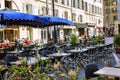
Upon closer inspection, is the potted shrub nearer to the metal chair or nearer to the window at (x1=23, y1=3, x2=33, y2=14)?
the metal chair

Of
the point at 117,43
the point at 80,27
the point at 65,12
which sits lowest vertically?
the point at 117,43

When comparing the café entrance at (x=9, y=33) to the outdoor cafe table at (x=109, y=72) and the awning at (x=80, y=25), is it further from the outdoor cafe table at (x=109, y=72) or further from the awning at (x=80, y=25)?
the outdoor cafe table at (x=109, y=72)

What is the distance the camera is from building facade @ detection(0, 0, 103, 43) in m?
29.6

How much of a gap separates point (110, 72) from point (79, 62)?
6.50 metres

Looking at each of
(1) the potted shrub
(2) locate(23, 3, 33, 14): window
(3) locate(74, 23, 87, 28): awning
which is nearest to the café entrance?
(2) locate(23, 3, 33, 14): window

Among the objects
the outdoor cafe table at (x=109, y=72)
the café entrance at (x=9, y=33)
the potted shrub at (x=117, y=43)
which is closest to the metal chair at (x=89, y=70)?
the outdoor cafe table at (x=109, y=72)

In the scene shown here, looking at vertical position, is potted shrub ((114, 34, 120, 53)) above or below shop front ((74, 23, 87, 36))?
below

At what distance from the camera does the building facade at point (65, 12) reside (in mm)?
29641

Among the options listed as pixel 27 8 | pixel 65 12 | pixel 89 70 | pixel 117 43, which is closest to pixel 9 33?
pixel 27 8

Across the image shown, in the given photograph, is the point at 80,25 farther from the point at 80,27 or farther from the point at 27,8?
the point at 27,8

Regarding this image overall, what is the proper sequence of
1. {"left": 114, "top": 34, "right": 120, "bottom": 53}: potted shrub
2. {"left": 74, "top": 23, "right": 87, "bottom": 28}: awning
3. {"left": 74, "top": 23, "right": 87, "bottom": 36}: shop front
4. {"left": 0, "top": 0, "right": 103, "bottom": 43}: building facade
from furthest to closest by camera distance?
{"left": 74, "top": 23, "right": 87, "bottom": 36}: shop front → {"left": 74, "top": 23, "right": 87, "bottom": 28}: awning → {"left": 0, "top": 0, "right": 103, "bottom": 43}: building facade → {"left": 114, "top": 34, "right": 120, "bottom": 53}: potted shrub

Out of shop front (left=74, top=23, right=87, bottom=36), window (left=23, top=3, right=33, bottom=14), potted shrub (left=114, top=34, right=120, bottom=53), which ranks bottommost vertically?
potted shrub (left=114, top=34, right=120, bottom=53)

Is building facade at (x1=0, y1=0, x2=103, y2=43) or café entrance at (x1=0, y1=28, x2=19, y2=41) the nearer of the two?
café entrance at (x1=0, y1=28, x2=19, y2=41)

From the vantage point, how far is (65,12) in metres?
42.4
